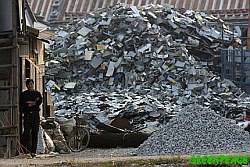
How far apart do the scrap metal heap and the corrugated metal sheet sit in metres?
4.70

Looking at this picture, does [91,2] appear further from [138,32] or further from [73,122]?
[73,122]

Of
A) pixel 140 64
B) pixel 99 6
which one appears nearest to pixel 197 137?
pixel 140 64

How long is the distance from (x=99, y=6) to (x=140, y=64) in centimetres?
1173

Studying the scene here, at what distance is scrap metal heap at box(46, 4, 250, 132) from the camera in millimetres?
22359

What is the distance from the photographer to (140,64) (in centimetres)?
2459

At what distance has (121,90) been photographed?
2361cm

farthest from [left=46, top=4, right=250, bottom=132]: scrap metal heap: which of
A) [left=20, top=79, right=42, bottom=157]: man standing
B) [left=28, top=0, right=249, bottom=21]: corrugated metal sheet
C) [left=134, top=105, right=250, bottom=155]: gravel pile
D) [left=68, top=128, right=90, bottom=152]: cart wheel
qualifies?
[left=20, top=79, right=42, bottom=157]: man standing

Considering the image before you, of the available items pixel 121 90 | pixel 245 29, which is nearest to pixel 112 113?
pixel 121 90

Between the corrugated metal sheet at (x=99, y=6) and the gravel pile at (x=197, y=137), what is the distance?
18.3 meters

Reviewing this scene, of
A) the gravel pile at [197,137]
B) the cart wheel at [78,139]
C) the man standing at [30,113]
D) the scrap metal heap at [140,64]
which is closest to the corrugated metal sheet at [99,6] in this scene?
the scrap metal heap at [140,64]

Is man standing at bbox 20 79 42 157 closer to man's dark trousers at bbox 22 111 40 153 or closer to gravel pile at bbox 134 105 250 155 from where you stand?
man's dark trousers at bbox 22 111 40 153

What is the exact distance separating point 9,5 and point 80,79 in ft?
37.8

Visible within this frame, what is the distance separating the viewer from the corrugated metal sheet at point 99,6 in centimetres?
3262

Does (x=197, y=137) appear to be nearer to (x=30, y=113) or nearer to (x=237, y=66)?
(x=30, y=113)
